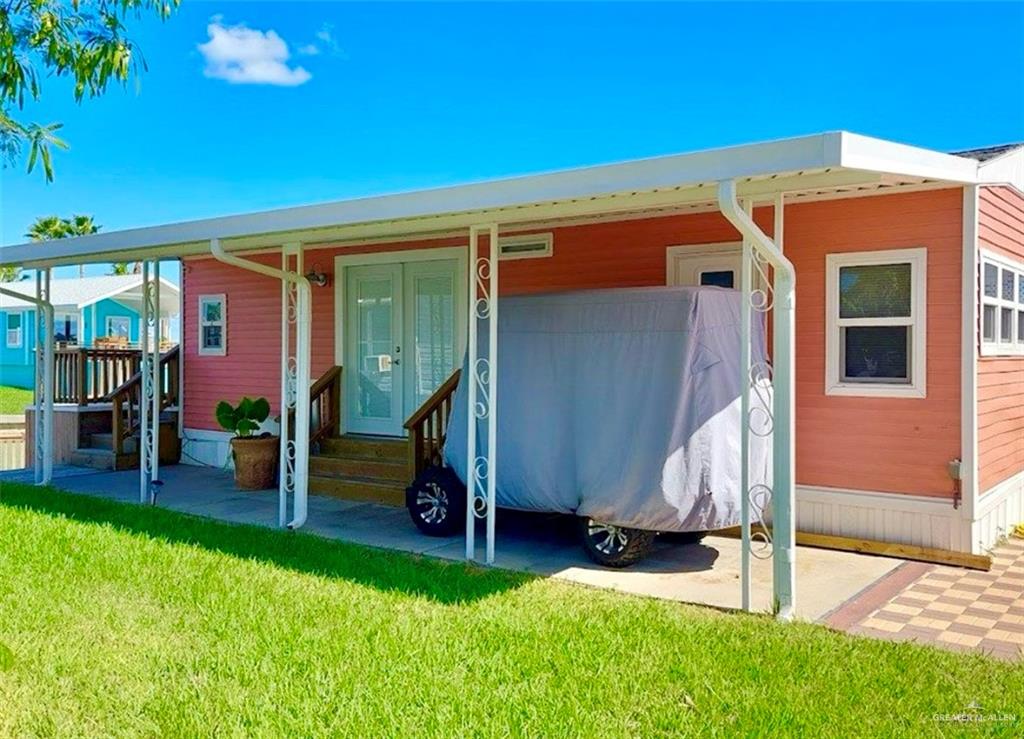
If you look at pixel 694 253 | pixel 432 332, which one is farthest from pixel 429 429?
pixel 694 253

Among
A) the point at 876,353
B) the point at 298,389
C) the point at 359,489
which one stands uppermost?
the point at 876,353

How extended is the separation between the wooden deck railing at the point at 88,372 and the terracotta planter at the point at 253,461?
130 inches

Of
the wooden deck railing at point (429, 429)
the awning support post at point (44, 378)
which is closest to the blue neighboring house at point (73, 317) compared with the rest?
the awning support post at point (44, 378)

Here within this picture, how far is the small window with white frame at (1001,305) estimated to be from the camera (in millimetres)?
6316

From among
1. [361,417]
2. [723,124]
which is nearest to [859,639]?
[361,417]

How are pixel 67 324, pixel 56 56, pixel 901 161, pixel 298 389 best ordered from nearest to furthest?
pixel 56 56 → pixel 901 161 → pixel 298 389 → pixel 67 324

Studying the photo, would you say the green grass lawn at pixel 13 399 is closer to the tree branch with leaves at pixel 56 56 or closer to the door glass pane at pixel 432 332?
Answer: the door glass pane at pixel 432 332

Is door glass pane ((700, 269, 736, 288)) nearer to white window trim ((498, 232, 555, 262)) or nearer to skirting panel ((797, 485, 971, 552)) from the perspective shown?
white window trim ((498, 232, 555, 262))

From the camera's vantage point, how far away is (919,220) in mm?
6141

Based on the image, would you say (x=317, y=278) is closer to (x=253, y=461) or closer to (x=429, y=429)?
(x=253, y=461)

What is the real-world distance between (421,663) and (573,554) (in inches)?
99.6

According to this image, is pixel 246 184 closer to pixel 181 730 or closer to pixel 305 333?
pixel 305 333

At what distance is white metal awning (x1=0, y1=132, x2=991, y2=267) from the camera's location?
4125 millimetres

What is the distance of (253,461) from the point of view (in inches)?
366
